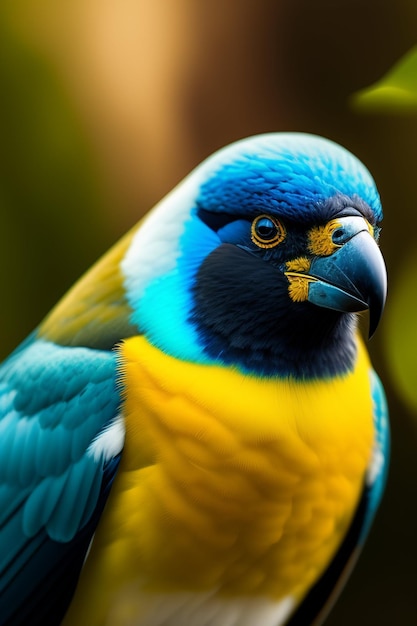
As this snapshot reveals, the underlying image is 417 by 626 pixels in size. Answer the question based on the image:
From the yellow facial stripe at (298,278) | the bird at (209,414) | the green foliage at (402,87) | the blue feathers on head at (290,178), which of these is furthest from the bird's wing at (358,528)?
the green foliage at (402,87)

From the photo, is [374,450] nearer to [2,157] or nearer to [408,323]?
[408,323]

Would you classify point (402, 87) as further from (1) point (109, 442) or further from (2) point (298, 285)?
(1) point (109, 442)

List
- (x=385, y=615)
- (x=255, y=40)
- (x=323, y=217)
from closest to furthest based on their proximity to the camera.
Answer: (x=323, y=217) → (x=255, y=40) → (x=385, y=615)

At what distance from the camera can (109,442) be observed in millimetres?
1585

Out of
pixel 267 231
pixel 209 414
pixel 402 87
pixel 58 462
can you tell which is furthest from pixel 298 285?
pixel 402 87

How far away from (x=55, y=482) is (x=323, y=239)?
0.68m

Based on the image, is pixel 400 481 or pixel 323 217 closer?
pixel 323 217

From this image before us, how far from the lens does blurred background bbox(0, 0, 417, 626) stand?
10.4 feet

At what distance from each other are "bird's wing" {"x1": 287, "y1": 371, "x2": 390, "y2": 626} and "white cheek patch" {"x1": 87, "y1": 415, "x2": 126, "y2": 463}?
0.58 m

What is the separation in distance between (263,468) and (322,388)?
205mm

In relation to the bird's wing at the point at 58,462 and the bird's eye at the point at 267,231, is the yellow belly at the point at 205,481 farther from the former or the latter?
the bird's eye at the point at 267,231

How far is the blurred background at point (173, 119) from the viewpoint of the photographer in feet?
10.4

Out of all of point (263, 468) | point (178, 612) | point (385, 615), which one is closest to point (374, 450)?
point (263, 468)

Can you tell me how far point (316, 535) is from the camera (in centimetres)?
173
